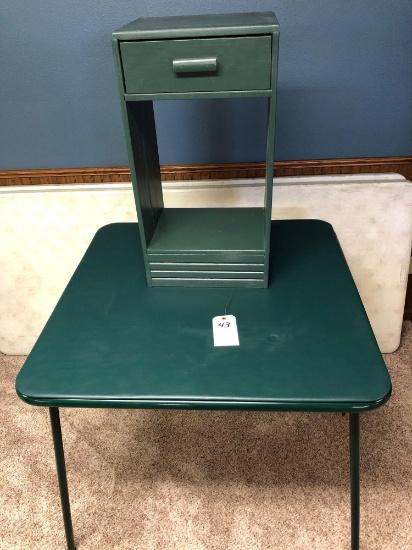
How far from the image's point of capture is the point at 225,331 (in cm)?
121

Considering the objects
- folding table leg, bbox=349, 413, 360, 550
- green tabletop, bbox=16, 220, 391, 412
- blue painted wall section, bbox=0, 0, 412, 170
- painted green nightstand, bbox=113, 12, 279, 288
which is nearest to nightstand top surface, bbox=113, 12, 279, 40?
painted green nightstand, bbox=113, 12, 279, 288

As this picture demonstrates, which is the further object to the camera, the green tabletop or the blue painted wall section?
the blue painted wall section

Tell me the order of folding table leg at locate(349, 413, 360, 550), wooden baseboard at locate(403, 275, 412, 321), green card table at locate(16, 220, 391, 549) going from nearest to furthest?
green card table at locate(16, 220, 391, 549)
folding table leg at locate(349, 413, 360, 550)
wooden baseboard at locate(403, 275, 412, 321)

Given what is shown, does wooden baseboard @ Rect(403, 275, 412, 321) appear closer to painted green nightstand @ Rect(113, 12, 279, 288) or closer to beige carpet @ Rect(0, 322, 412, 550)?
beige carpet @ Rect(0, 322, 412, 550)

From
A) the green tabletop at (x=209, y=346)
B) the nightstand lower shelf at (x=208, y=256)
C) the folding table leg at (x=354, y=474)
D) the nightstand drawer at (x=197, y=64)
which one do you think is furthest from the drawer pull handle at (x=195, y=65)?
the folding table leg at (x=354, y=474)

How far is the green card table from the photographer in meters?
1.05

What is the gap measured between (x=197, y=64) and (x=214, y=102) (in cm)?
58

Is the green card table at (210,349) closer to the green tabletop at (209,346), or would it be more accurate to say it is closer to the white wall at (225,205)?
the green tabletop at (209,346)

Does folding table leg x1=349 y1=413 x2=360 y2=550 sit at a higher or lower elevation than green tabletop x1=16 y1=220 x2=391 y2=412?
lower

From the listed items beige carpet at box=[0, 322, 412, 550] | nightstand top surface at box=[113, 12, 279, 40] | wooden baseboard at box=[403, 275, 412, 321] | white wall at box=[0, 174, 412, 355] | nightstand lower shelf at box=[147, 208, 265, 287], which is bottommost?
beige carpet at box=[0, 322, 412, 550]

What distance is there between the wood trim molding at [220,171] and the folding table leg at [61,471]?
2.81ft

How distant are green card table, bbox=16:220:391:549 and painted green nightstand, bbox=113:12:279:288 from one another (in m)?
0.08

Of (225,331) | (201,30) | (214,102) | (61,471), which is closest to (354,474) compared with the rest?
(225,331)

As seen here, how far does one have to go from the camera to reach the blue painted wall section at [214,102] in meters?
1.52
